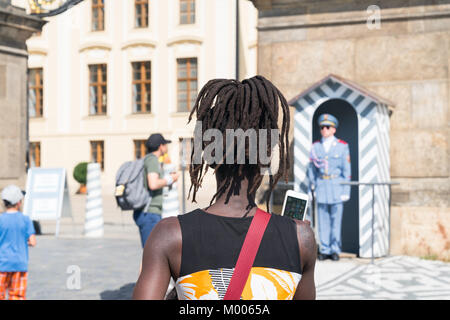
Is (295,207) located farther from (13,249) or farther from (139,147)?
(139,147)

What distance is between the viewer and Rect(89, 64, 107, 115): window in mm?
33406

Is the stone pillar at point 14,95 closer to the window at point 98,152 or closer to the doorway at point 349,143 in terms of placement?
the doorway at point 349,143

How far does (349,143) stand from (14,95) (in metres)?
5.43

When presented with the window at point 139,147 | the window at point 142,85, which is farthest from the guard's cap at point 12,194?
the window at point 142,85

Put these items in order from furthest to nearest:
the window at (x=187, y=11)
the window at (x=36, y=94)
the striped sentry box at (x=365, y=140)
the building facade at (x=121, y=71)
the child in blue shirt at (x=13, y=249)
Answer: the window at (x=36, y=94), the window at (x=187, y=11), the building facade at (x=121, y=71), the striped sentry box at (x=365, y=140), the child in blue shirt at (x=13, y=249)

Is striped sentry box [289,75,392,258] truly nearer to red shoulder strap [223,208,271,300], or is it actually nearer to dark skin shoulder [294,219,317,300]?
dark skin shoulder [294,219,317,300]

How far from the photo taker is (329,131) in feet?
26.7

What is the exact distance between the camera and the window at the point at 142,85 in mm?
32531

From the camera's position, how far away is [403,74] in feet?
27.3

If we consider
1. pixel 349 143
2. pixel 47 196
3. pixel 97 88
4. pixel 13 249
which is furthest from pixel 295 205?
pixel 97 88

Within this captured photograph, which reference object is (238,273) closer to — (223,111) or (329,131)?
(223,111)

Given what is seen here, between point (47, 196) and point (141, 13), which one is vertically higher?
point (141, 13)

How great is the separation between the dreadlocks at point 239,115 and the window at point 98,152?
32.0 meters
